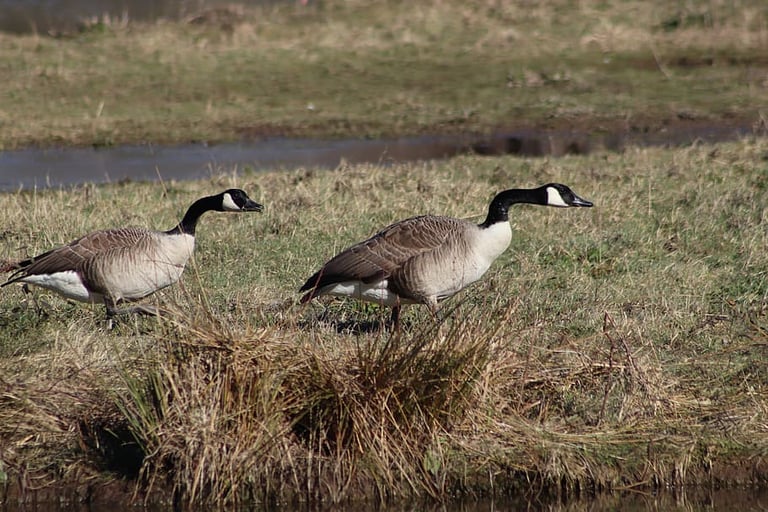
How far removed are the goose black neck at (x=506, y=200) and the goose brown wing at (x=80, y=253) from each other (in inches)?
105

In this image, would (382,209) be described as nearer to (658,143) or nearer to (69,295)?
(69,295)

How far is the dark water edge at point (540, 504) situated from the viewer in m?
6.93

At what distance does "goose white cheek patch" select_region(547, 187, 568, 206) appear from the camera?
30.5 feet

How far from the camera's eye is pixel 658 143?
60.4 feet

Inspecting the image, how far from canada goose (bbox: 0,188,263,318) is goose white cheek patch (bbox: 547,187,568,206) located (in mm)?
2822

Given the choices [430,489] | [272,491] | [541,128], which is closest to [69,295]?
[272,491]

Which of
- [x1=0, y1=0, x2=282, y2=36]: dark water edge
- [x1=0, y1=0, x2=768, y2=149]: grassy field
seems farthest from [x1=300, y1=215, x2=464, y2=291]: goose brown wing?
[x1=0, y1=0, x2=282, y2=36]: dark water edge

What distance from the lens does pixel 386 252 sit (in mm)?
8680

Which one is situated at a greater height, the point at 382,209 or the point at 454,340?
the point at 454,340

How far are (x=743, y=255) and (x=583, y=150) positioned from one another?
25.6 ft

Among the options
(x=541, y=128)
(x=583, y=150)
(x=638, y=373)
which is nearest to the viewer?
(x=638, y=373)

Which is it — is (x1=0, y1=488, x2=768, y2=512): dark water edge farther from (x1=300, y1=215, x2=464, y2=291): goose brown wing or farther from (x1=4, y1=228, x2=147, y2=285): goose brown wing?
(x1=4, y1=228, x2=147, y2=285): goose brown wing

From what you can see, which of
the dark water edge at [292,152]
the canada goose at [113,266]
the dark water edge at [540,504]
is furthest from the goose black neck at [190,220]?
the dark water edge at [292,152]

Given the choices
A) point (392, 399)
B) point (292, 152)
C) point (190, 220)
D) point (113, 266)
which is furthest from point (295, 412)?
point (292, 152)
